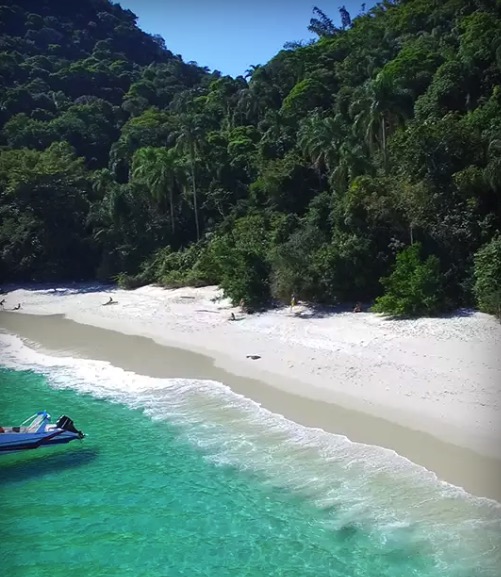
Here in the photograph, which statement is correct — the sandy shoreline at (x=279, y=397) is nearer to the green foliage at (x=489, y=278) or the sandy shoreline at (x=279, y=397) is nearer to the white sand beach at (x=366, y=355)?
the white sand beach at (x=366, y=355)

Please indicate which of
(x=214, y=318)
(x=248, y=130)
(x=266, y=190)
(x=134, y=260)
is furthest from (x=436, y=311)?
(x=248, y=130)

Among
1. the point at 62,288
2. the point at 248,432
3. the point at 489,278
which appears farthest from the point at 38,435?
the point at 62,288

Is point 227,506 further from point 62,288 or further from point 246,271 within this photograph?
point 62,288

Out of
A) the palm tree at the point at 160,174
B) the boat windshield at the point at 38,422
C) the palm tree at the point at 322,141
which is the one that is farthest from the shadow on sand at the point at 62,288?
the boat windshield at the point at 38,422

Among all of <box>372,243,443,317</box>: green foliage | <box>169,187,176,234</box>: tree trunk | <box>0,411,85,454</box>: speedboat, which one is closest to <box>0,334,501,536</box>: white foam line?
<box>0,411,85,454</box>: speedboat

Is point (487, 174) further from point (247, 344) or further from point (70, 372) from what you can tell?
point (70, 372)

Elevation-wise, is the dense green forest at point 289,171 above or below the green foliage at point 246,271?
above
